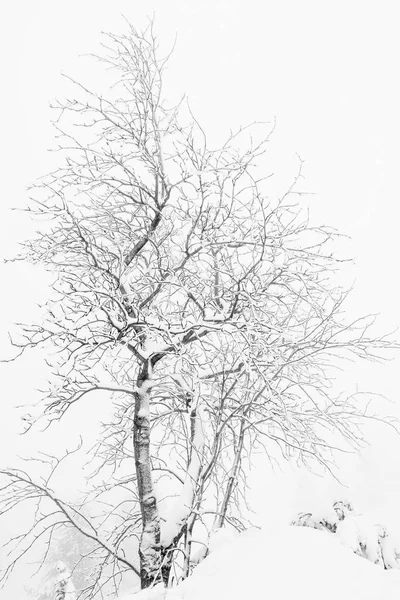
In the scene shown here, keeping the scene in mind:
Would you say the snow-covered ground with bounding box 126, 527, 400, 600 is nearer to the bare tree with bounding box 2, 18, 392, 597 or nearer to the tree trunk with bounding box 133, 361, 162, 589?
the bare tree with bounding box 2, 18, 392, 597

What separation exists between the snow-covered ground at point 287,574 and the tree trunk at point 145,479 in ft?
4.70

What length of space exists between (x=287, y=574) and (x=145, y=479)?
208 centimetres

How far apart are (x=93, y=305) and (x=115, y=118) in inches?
82.8

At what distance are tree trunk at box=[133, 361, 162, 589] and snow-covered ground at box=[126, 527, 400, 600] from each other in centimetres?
143

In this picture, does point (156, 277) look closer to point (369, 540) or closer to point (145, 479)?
point (145, 479)

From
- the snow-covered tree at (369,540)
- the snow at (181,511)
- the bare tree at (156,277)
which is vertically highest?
the bare tree at (156,277)

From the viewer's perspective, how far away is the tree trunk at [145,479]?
3.61 m

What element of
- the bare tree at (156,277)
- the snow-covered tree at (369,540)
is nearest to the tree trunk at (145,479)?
the bare tree at (156,277)

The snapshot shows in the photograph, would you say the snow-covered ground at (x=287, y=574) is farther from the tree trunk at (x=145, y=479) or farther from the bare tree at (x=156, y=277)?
the tree trunk at (x=145, y=479)

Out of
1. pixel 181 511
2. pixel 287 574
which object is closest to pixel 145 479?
pixel 181 511

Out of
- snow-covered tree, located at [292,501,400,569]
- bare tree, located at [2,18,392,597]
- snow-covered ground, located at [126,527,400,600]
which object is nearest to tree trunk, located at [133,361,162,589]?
bare tree, located at [2,18,392,597]

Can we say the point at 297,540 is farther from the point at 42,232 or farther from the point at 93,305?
the point at 42,232

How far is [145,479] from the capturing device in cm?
381

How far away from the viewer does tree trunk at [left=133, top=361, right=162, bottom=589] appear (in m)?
3.61
